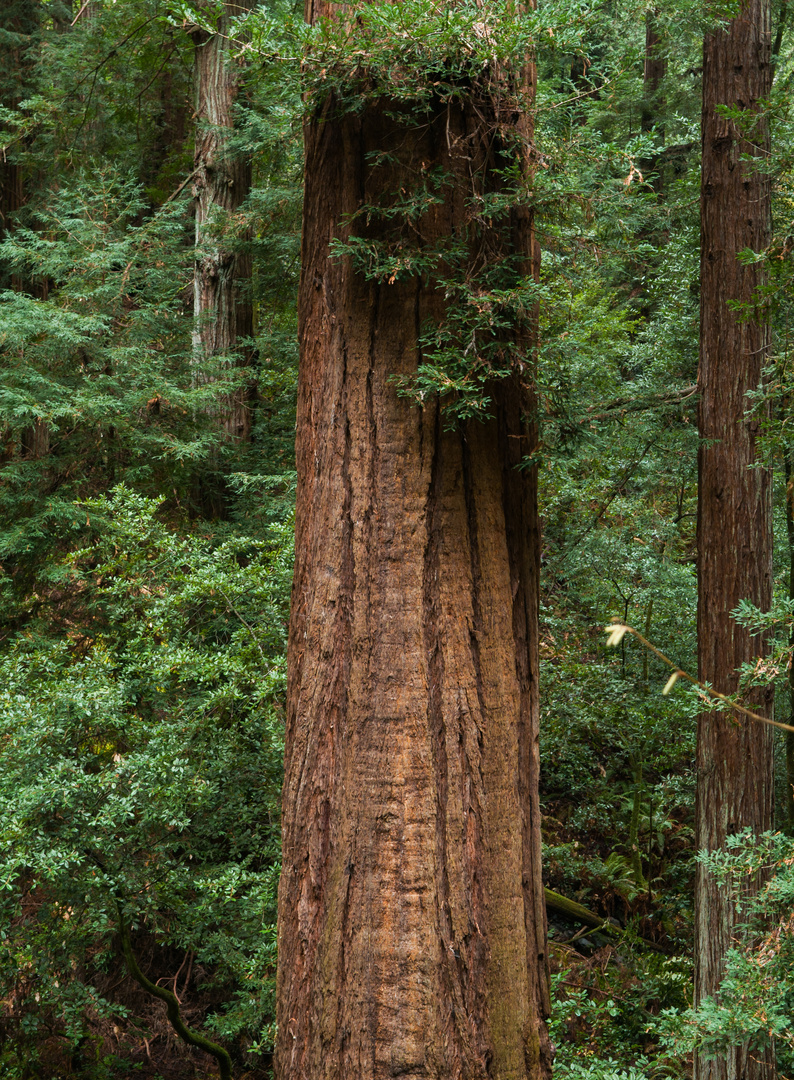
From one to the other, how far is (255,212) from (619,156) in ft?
19.1

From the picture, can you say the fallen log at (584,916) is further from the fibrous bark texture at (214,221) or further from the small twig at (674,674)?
the small twig at (674,674)

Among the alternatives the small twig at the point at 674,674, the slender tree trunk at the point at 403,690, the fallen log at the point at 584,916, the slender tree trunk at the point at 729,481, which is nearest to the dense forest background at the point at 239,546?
the fallen log at the point at 584,916

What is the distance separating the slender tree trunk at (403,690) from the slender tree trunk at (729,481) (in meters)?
2.95

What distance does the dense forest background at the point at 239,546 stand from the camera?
2908mm

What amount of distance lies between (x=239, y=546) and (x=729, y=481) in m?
3.11

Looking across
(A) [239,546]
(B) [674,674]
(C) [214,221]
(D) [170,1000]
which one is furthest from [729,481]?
(C) [214,221]

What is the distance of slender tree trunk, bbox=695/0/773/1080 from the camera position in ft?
17.1

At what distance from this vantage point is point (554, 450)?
289cm

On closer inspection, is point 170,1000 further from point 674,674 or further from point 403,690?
point 674,674

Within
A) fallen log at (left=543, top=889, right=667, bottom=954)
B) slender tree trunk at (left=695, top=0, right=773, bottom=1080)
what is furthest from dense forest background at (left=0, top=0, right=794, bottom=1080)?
slender tree trunk at (left=695, top=0, right=773, bottom=1080)

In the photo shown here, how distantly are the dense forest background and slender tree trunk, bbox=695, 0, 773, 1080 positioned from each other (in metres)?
0.34

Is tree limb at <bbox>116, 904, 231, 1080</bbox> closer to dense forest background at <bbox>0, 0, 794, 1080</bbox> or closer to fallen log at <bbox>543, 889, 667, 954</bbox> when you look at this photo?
dense forest background at <bbox>0, 0, 794, 1080</bbox>

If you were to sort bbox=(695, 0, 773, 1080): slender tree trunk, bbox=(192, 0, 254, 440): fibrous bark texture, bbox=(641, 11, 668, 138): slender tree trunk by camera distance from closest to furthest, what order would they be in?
bbox=(695, 0, 773, 1080): slender tree trunk → bbox=(192, 0, 254, 440): fibrous bark texture → bbox=(641, 11, 668, 138): slender tree trunk

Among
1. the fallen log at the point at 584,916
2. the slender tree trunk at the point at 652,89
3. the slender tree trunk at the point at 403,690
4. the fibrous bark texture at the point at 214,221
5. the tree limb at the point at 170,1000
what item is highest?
the slender tree trunk at the point at 652,89
